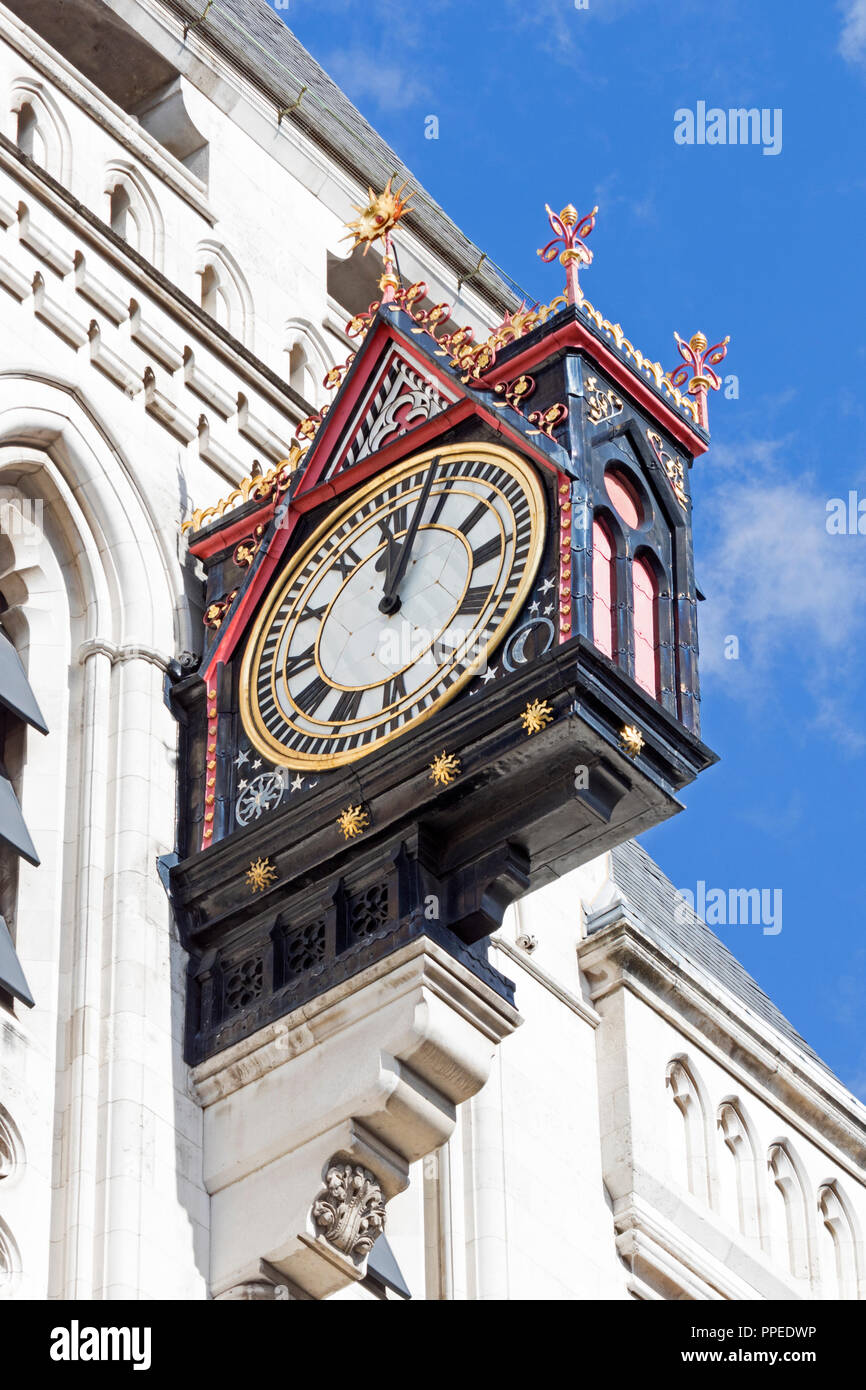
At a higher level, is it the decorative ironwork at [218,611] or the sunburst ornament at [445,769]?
the decorative ironwork at [218,611]

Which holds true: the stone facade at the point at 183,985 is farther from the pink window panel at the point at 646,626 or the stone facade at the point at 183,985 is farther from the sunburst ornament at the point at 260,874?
the pink window panel at the point at 646,626

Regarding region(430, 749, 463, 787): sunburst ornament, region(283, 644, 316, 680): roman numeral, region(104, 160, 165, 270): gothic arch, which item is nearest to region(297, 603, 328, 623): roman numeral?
region(283, 644, 316, 680): roman numeral

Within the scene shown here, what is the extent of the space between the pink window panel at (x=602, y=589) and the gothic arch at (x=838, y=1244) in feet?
33.1

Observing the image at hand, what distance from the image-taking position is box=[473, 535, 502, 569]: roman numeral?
76.8ft

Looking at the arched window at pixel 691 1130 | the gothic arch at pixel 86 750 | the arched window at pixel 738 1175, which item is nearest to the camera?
the gothic arch at pixel 86 750

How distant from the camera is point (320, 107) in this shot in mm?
30688

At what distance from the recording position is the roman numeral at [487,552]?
23406 mm

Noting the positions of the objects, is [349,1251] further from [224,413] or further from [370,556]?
[224,413]

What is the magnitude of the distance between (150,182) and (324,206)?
101 inches

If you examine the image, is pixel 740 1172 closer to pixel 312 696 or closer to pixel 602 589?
pixel 312 696

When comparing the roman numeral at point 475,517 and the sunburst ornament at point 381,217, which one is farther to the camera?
Answer: the sunburst ornament at point 381,217

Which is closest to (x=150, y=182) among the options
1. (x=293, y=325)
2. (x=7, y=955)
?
(x=293, y=325)

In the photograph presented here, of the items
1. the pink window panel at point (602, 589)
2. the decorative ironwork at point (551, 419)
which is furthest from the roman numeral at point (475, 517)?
the pink window panel at point (602, 589)

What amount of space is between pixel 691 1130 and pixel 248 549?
8006mm
